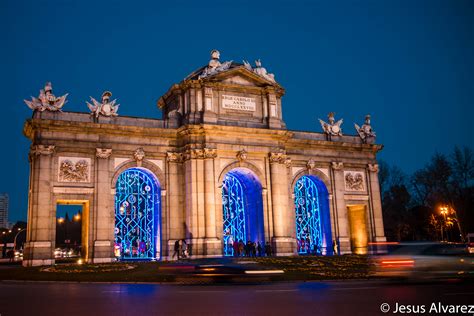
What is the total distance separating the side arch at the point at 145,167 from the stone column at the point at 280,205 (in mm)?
9583

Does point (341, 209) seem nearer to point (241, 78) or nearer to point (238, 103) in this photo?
point (238, 103)

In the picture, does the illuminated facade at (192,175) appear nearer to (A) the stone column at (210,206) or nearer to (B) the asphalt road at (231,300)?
(A) the stone column at (210,206)

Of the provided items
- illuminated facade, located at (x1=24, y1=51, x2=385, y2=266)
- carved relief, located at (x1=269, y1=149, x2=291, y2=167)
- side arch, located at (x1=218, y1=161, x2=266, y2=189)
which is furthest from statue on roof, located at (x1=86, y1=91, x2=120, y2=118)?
carved relief, located at (x1=269, y1=149, x2=291, y2=167)

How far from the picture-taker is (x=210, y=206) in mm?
36875

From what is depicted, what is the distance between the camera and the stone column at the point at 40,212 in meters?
33.1

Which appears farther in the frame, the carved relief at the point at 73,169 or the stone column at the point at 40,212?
the carved relief at the point at 73,169

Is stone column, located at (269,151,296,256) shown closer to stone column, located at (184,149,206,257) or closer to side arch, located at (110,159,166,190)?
stone column, located at (184,149,206,257)

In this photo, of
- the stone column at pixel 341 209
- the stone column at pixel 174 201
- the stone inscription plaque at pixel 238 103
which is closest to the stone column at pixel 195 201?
the stone column at pixel 174 201

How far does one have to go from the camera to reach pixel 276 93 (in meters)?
42.4

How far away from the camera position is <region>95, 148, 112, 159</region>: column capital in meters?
36.2

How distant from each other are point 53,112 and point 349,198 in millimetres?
28759

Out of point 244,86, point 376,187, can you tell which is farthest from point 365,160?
point 244,86

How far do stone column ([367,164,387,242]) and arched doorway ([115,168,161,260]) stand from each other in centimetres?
2208

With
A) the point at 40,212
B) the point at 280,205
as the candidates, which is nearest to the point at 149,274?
the point at 40,212
